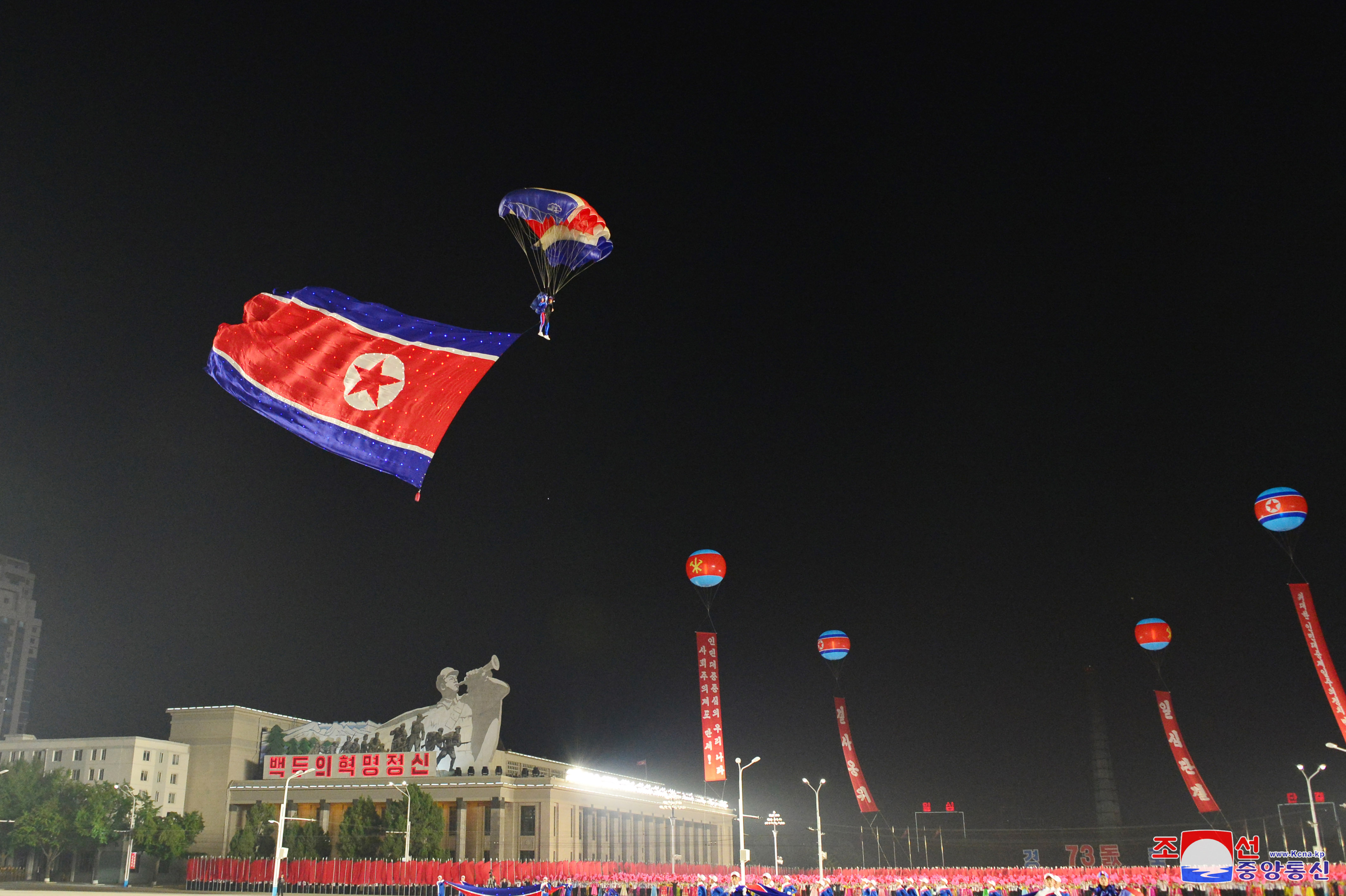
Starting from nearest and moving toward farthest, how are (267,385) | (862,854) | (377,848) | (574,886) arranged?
(267,385)
(574,886)
(377,848)
(862,854)

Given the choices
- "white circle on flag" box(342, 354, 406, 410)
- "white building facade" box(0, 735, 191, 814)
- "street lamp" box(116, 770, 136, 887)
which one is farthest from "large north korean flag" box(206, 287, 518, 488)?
"white building facade" box(0, 735, 191, 814)

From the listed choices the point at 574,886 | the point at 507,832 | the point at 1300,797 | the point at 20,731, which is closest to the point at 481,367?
the point at 574,886

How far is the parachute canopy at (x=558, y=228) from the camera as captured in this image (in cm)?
1808

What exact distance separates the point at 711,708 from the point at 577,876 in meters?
13.1

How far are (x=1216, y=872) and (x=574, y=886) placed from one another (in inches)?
1788

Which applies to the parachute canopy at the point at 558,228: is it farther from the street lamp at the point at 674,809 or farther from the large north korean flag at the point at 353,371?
the street lamp at the point at 674,809

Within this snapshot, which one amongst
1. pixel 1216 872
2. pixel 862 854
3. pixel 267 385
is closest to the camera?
pixel 1216 872

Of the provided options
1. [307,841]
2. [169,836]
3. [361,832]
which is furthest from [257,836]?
[361,832]

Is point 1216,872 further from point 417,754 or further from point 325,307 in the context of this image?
point 417,754

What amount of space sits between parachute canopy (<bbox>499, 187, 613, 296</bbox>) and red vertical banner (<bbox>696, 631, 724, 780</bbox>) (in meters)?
32.4

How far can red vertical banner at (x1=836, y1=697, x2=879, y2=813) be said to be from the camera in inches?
2445

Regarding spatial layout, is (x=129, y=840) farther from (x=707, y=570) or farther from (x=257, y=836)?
(x=707, y=570)

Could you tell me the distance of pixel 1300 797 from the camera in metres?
70.1

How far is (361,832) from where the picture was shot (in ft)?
202
